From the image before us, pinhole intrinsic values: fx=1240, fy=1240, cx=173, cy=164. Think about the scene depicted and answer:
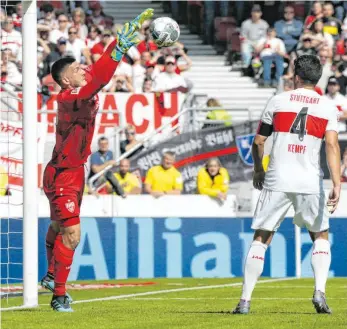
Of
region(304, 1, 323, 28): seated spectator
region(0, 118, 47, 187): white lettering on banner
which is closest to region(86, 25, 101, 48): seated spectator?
region(304, 1, 323, 28): seated spectator

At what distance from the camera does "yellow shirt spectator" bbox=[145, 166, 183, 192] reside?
20.4 meters

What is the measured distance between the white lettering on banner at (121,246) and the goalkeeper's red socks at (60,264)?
308 inches

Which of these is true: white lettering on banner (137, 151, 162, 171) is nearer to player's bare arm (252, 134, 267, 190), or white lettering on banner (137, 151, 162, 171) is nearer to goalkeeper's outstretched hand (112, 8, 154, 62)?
player's bare arm (252, 134, 267, 190)

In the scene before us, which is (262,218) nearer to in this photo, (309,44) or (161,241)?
(161,241)

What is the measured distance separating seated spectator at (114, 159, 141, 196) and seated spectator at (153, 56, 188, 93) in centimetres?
364

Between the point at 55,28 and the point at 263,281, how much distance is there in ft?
35.5

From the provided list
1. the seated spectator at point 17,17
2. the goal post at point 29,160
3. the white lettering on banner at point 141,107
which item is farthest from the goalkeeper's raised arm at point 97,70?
the seated spectator at point 17,17

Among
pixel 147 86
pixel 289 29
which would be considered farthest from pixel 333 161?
pixel 289 29

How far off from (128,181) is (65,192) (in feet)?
30.6

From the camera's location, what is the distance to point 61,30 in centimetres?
2578

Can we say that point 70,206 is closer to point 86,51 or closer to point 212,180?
point 212,180

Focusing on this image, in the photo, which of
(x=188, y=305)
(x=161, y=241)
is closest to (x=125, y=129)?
(x=161, y=241)

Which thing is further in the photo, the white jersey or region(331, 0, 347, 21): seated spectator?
region(331, 0, 347, 21): seated spectator

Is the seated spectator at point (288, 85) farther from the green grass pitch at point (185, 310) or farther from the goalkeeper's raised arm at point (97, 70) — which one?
the goalkeeper's raised arm at point (97, 70)
